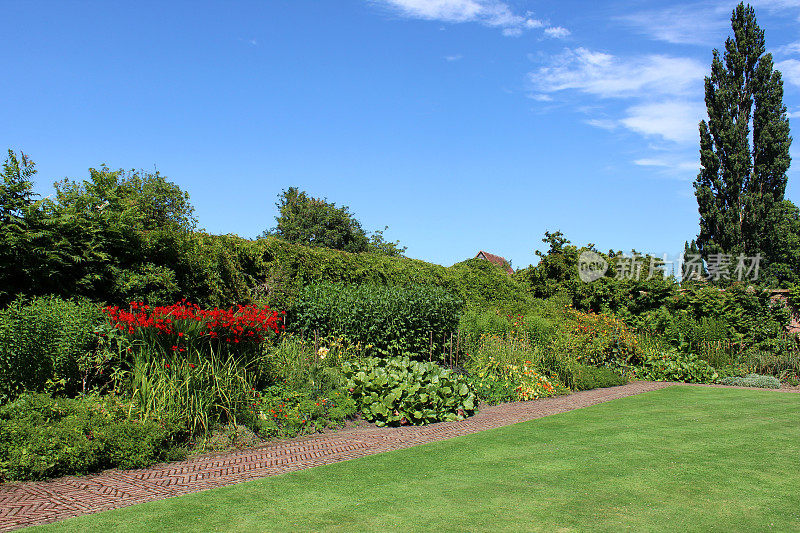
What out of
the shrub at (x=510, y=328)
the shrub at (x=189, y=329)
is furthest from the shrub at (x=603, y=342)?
the shrub at (x=189, y=329)

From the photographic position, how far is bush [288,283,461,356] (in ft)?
35.0

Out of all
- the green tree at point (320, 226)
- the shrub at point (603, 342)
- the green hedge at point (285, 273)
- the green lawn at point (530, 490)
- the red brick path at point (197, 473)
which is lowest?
the red brick path at point (197, 473)

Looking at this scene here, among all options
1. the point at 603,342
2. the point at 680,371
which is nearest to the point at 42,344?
the point at 603,342

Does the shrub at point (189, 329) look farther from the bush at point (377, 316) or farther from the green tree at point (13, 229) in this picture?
the bush at point (377, 316)

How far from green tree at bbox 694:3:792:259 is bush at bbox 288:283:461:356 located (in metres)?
24.1

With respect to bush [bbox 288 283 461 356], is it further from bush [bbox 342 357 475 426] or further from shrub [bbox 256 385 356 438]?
shrub [bbox 256 385 356 438]

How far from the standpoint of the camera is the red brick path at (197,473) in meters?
4.59

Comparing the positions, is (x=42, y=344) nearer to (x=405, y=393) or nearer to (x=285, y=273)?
(x=405, y=393)

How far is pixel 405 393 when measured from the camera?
8109 millimetres

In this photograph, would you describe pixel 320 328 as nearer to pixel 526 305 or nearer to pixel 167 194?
pixel 526 305

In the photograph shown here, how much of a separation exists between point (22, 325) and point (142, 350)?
126cm

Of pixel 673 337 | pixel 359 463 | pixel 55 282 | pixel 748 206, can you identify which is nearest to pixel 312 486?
pixel 359 463

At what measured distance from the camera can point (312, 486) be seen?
492 centimetres

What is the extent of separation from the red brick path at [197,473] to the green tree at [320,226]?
81.8 feet
